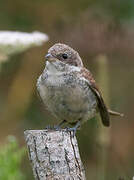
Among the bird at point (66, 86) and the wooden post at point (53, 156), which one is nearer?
the wooden post at point (53, 156)

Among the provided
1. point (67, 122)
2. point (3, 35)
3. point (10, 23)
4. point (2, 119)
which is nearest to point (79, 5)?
point (10, 23)

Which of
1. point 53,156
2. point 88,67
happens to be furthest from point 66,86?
point 88,67

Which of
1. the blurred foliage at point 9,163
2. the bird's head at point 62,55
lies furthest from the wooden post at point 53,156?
the bird's head at point 62,55

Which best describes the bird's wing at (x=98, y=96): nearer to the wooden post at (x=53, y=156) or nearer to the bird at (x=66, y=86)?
the bird at (x=66, y=86)

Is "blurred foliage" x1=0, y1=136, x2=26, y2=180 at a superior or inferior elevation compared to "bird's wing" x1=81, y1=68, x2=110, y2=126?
inferior

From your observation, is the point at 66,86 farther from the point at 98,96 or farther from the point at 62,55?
the point at 98,96

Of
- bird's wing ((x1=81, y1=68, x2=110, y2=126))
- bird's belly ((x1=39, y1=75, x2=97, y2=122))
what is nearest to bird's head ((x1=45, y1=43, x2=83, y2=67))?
bird's wing ((x1=81, y1=68, x2=110, y2=126))

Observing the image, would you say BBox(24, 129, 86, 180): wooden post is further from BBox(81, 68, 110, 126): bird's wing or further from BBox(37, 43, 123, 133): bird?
BBox(81, 68, 110, 126): bird's wing

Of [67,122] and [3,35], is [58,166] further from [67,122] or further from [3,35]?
[67,122]
